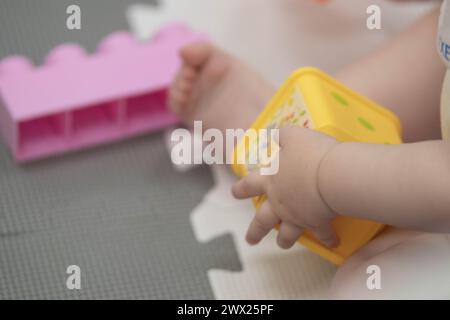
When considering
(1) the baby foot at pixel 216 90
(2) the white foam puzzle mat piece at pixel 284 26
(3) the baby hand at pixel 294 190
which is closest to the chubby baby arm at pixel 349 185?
(3) the baby hand at pixel 294 190

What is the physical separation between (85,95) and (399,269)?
1.25 ft

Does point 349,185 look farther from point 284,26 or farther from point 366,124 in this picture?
point 284,26

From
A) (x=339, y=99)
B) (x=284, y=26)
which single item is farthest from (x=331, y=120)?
(x=284, y=26)

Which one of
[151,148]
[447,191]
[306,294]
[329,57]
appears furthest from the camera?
[329,57]

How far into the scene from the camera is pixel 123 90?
917 millimetres

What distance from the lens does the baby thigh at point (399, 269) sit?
2.34 feet

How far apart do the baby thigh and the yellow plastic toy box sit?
18mm

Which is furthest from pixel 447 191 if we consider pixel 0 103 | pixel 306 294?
pixel 0 103

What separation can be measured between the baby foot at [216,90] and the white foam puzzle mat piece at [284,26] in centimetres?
13

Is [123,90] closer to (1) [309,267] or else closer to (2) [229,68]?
(2) [229,68]

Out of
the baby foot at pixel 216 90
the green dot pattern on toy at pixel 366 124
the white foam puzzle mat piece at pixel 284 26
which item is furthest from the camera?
the white foam puzzle mat piece at pixel 284 26

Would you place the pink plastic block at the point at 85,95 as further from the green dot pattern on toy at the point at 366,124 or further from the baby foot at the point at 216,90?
the green dot pattern on toy at the point at 366,124

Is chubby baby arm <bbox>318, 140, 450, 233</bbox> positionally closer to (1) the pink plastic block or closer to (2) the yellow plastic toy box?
(2) the yellow plastic toy box
